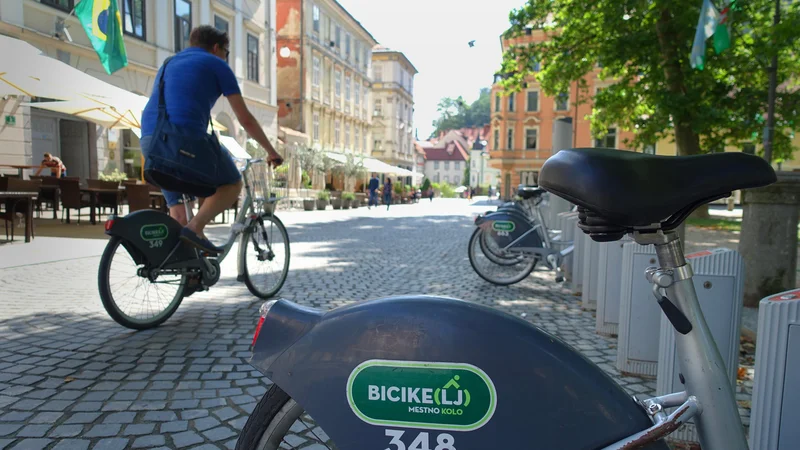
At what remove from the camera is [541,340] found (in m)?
1.23

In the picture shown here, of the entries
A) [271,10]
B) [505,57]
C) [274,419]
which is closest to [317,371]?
[274,419]

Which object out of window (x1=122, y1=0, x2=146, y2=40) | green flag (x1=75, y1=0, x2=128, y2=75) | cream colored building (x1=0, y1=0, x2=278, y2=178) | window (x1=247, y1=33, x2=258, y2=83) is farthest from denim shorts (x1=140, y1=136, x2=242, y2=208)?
window (x1=247, y1=33, x2=258, y2=83)

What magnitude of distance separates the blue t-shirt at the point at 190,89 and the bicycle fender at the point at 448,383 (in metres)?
2.68

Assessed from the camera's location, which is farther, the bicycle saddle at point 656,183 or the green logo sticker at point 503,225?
the green logo sticker at point 503,225

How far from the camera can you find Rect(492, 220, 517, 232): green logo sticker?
19.0 feet

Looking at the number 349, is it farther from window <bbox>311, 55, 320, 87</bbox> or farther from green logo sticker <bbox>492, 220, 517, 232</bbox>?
window <bbox>311, 55, 320, 87</bbox>

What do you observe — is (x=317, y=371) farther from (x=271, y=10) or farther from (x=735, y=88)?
(x=271, y=10)

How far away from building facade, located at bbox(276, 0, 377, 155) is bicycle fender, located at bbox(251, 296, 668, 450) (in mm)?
36171

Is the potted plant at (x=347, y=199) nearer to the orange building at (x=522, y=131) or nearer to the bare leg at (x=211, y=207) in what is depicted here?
the bare leg at (x=211, y=207)

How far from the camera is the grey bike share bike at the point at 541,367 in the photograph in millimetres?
1146

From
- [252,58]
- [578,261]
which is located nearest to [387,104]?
[252,58]

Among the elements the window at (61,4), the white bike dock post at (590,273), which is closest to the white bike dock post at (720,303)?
the white bike dock post at (590,273)

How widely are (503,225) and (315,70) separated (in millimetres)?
34605

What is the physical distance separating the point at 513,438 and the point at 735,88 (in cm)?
1606
